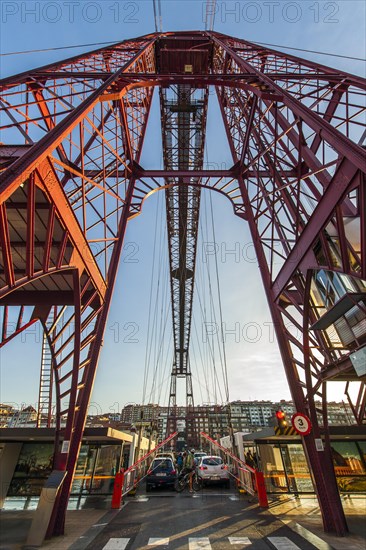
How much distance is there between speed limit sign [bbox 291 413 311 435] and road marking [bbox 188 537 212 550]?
140 inches

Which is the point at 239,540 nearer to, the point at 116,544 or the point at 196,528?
the point at 196,528

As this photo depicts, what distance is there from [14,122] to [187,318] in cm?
4390

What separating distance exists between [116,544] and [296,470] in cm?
966

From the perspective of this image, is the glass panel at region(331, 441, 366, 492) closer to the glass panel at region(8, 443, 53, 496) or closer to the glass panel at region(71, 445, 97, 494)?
the glass panel at region(71, 445, 97, 494)

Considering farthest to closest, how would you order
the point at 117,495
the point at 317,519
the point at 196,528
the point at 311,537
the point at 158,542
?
the point at 117,495 < the point at 317,519 < the point at 196,528 < the point at 311,537 < the point at 158,542

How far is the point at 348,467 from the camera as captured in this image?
13.3 metres

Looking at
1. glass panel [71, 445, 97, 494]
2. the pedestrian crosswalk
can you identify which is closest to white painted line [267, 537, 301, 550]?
the pedestrian crosswalk

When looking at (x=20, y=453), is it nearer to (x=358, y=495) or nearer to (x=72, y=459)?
(x=72, y=459)

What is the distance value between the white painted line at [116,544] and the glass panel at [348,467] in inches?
424

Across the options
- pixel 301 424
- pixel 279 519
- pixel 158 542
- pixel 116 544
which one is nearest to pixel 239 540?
pixel 158 542

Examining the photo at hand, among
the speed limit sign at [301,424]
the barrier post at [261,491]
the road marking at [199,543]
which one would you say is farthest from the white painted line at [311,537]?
the barrier post at [261,491]

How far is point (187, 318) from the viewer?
1937 inches

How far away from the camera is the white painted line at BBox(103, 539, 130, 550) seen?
629cm

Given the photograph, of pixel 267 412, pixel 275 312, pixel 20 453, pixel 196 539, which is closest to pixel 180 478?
pixel 20 453
